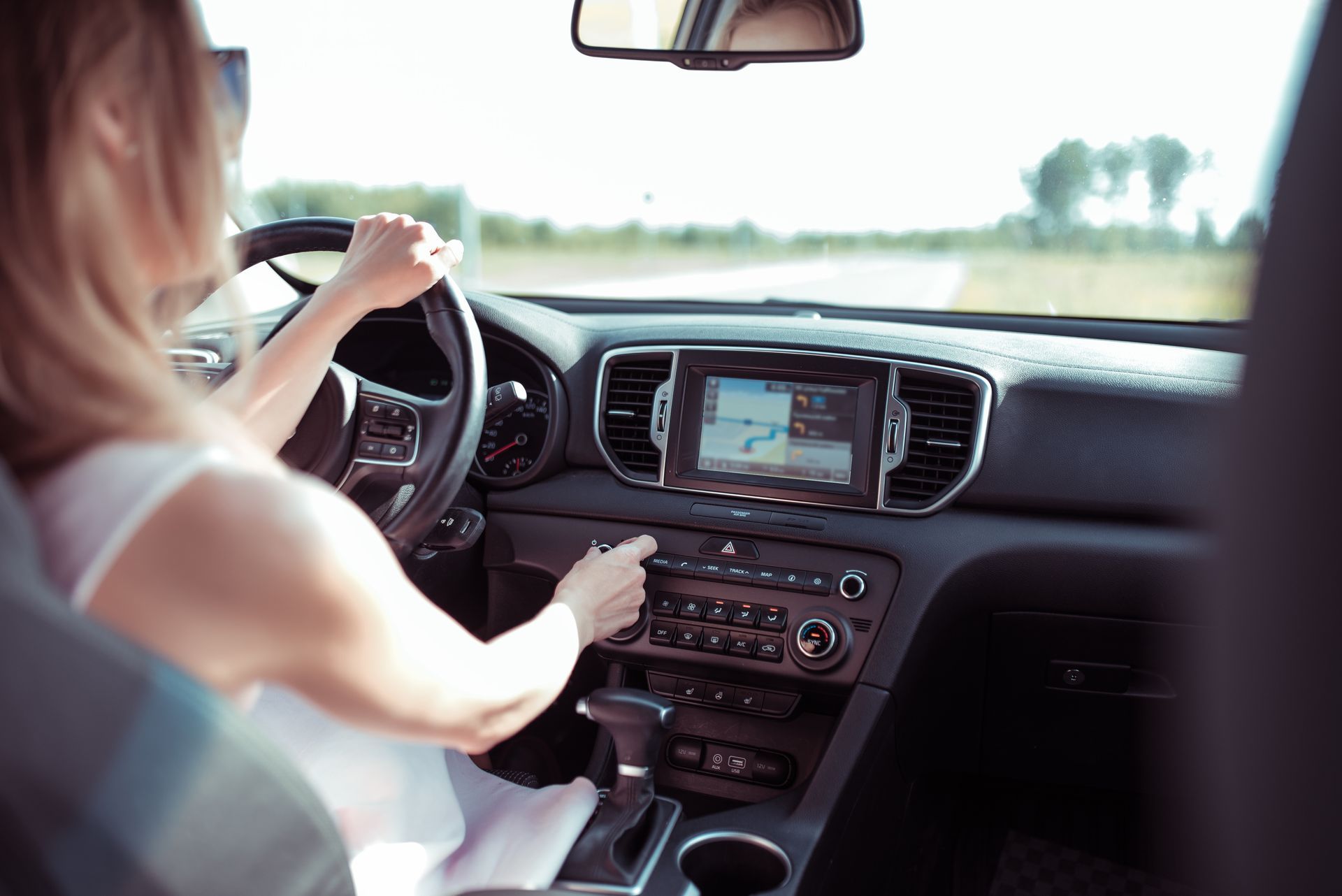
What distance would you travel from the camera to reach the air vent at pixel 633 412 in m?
2.51

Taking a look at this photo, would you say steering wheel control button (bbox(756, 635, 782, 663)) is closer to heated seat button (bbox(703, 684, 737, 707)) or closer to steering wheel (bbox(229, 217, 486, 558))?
heated seat button (bbox(703, 684, 737, 707))

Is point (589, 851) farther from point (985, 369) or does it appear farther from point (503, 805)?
point (985, 369)

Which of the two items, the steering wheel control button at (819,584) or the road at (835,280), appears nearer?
the steering wheel control button at (819,584)

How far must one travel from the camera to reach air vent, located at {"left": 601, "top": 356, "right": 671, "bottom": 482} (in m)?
2.51

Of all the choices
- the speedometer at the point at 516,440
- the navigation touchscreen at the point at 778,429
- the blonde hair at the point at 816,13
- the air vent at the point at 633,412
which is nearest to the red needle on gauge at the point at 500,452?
the speedometer at the point at 516,440

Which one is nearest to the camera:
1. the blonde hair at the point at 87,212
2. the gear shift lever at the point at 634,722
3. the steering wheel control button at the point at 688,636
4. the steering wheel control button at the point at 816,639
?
the blonde hair at the point at 87,212

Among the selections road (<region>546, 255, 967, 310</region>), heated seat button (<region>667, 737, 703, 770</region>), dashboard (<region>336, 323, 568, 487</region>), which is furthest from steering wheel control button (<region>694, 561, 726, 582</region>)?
road (<region>546, 255, 967, 310</region>)

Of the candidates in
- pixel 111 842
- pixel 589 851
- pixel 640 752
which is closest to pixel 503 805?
pixel 589 851

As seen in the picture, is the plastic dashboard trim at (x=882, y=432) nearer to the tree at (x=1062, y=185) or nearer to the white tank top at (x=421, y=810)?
the white tank top at (x=421, y=810)

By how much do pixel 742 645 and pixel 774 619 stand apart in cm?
9

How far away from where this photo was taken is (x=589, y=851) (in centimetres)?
170

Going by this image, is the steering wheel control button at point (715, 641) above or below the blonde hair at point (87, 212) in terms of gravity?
below

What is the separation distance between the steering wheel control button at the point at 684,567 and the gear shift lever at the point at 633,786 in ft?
1.31

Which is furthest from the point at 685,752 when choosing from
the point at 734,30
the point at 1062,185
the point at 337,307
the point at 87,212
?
the point at 1062,185
